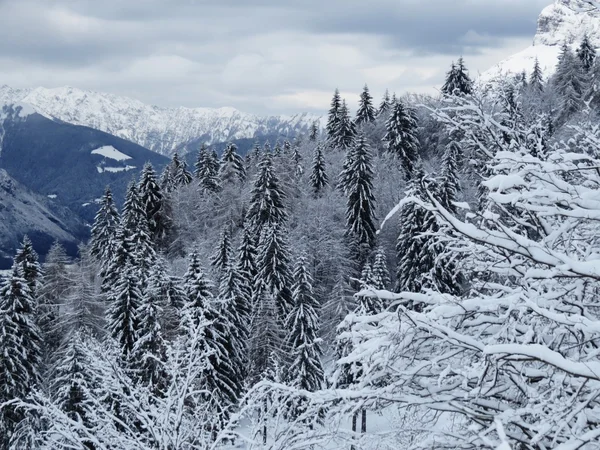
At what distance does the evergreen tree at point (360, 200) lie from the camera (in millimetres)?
51781

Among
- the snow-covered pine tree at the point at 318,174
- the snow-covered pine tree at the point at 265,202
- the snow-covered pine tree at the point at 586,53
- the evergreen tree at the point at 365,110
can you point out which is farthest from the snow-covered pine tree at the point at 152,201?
the snow-covered pine tree at the point at 586,53

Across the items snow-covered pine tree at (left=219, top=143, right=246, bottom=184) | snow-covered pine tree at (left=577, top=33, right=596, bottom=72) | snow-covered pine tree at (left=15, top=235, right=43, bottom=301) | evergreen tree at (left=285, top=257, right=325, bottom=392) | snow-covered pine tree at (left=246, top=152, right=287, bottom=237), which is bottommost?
evergreen tree at (left=285, top=257, right=325, bottom=392)

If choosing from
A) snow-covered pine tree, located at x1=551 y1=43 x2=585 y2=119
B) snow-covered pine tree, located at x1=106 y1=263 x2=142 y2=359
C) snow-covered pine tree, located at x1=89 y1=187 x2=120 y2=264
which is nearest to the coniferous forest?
snow-covered pine tree, located at x1=106 y1=263 x2=142 y2=359

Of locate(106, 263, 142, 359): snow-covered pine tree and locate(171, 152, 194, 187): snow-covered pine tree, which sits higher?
locate(171, 152, 194, 187): snow-covered pine tree

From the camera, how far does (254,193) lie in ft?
178

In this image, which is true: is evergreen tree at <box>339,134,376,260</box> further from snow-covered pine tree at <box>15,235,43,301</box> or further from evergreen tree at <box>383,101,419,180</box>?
snow-covered pine tree at <box>15,235,43,301</box>

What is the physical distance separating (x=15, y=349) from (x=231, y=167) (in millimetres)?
41336

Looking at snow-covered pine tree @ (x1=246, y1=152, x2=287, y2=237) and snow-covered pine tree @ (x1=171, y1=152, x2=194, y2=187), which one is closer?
snow-covered pine tree @ (x1=246, y1=152, x2=287, y2=237)

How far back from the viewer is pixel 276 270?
42.6m

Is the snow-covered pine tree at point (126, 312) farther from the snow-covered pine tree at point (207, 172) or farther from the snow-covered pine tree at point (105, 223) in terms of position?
the snow-covered pine tree at point (207, 172)

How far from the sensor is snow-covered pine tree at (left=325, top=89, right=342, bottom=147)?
246 feet

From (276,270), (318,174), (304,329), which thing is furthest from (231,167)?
(304,329)

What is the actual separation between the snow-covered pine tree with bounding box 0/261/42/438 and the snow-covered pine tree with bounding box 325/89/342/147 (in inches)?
1979

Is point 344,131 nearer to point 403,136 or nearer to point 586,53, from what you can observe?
point 403,136
